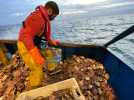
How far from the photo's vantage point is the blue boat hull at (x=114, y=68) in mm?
4715

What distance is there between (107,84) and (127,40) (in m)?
19.7

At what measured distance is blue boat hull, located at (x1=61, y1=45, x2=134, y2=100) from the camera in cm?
471

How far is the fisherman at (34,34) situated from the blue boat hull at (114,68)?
118cm

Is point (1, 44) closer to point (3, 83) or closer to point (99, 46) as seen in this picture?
point (3, 83)

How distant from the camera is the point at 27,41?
489 centimetres

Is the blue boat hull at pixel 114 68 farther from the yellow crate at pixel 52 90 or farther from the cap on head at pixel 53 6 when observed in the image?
the cap on head at pixel 53 6

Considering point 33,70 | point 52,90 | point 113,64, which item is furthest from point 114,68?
point 52,90

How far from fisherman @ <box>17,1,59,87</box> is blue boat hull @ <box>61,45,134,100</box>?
46.4 inches

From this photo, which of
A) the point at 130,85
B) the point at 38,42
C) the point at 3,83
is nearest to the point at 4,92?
the point at 3,83

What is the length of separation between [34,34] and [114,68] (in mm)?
1380

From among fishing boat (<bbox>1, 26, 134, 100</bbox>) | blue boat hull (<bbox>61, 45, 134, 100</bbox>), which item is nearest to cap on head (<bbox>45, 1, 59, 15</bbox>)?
fishing boat (<bbox>1, 26, 134, 100</bbox>)

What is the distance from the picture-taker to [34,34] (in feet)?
16.6

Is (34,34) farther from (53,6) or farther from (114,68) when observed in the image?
(114,68)

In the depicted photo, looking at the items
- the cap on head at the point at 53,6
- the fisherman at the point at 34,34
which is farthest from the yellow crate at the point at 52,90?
the cap on head at the point at 53,6
